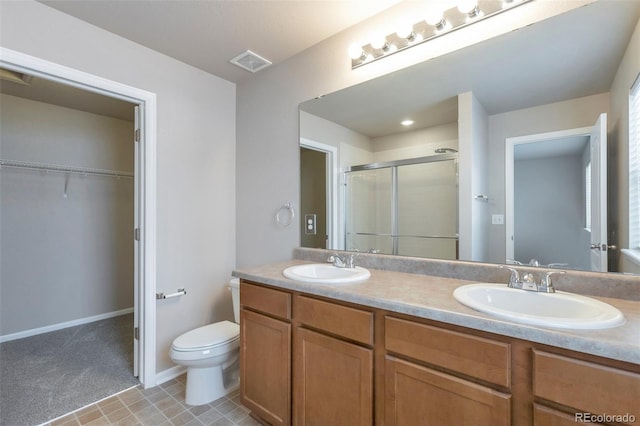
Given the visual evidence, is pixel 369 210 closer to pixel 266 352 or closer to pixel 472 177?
pixel 472 177

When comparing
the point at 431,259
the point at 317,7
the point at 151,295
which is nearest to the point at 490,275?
the point at 431,259

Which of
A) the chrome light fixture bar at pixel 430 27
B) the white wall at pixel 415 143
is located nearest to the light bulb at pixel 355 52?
the chrome light fixture bar at pixel 430 27

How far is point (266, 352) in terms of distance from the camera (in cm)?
156

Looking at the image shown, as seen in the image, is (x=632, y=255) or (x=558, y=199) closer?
(x=632, y=255)

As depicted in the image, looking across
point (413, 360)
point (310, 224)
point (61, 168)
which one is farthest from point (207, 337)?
point (61, 168)

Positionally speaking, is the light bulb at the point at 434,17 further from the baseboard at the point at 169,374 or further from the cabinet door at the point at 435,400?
the baseboard at the point at 169,374

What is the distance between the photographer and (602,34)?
3.91 ft

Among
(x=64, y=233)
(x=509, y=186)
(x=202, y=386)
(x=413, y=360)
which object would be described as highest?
(x=509, y=186)

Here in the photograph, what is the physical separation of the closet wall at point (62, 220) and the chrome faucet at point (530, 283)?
398 cm

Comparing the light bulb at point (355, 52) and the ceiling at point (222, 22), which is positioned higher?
the ceiling at point (222, 22)

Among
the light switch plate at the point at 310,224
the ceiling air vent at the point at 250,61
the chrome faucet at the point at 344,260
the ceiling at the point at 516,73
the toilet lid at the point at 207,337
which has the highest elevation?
the ceiling air vent at the point at 250,61

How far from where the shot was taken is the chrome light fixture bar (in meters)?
1.39

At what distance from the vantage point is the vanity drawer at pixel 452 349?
34.8 inches

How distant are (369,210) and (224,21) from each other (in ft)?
4.91
